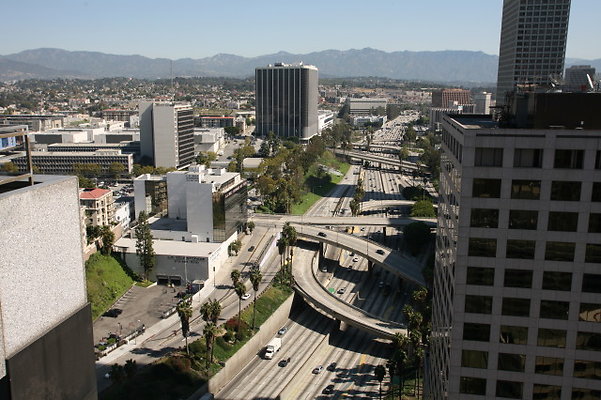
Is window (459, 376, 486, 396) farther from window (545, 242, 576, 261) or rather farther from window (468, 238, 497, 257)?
window (545, 242, 576, 261)

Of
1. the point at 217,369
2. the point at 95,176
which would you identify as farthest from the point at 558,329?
the point at 95,176

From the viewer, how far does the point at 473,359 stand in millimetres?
29797

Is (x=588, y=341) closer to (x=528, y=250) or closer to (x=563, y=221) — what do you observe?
(x=528, y=250)

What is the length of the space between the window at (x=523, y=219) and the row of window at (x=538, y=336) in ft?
17.9

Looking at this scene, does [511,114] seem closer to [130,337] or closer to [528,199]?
[528,199]

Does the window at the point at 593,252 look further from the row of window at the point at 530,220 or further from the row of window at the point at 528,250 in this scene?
the row of window at the point at 530,220

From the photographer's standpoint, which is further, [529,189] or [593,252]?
[529,189]

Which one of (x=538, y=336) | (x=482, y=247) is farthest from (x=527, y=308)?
(x=482, y=247)

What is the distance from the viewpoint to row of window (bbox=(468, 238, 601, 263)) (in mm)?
27641

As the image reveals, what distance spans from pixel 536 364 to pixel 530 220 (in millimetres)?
7716

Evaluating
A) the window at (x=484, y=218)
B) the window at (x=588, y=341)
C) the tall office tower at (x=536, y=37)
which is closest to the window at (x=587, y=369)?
the window at (x=588, y=341)

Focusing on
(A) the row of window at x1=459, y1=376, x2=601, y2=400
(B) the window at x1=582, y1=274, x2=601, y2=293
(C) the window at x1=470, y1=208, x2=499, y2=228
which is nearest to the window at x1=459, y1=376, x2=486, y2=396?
(A) the row of window at x1=459, y1=376, x2=601, y2=400

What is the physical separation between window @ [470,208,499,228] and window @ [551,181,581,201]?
293cm

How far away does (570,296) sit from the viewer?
28.1 metres
